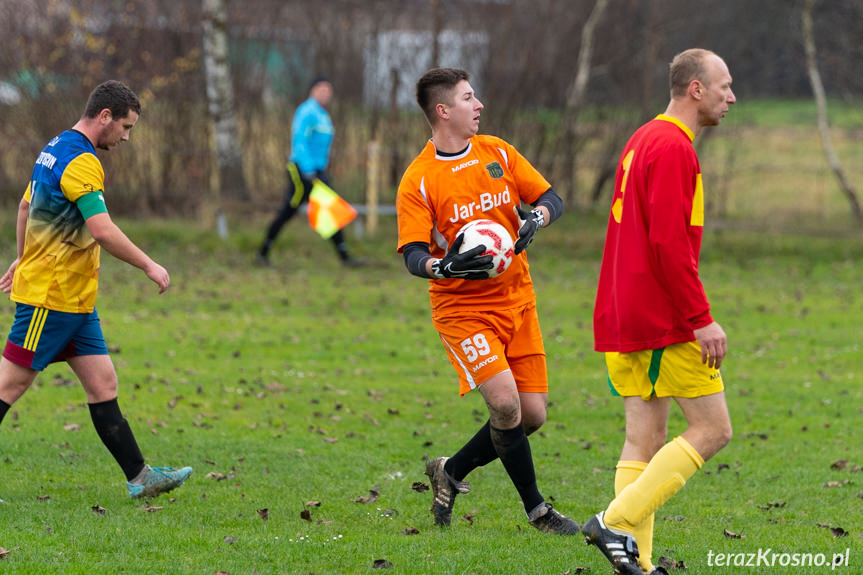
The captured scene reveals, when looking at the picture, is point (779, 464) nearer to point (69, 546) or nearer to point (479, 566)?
point (479, 566)

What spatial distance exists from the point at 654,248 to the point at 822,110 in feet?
54.9

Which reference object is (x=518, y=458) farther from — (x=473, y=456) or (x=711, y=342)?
(x=711, y=342)

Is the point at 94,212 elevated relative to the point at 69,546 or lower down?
elevated

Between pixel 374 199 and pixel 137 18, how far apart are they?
5179 mm

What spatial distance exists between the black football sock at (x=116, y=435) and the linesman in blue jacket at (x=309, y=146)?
8.77m

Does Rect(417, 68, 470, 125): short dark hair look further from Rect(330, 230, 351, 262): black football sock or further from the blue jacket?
Rect(330, 230, 351, 262): black football sock

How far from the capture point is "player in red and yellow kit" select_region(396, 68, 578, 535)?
5.02m

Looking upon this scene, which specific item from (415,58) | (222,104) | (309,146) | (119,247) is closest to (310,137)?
(309,146)

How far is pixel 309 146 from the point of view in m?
14.2

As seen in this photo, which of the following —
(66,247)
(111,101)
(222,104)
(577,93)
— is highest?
(111,101)

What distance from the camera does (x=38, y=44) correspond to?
17.3 metres

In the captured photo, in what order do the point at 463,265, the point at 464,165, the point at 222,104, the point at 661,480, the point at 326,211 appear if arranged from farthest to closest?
1. the point at 222,104
2. the point at 326,211
3. the point at 464,165
4. the point at 463,265
5. the point at 661,480

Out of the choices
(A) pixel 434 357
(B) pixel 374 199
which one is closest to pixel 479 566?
(A) pixel 434 357

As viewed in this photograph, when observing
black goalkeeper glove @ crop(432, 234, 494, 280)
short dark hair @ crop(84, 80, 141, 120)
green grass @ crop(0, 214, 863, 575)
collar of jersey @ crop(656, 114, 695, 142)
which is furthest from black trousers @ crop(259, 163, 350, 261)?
collar of jersey @ crop(656, 114, 695, 142)
